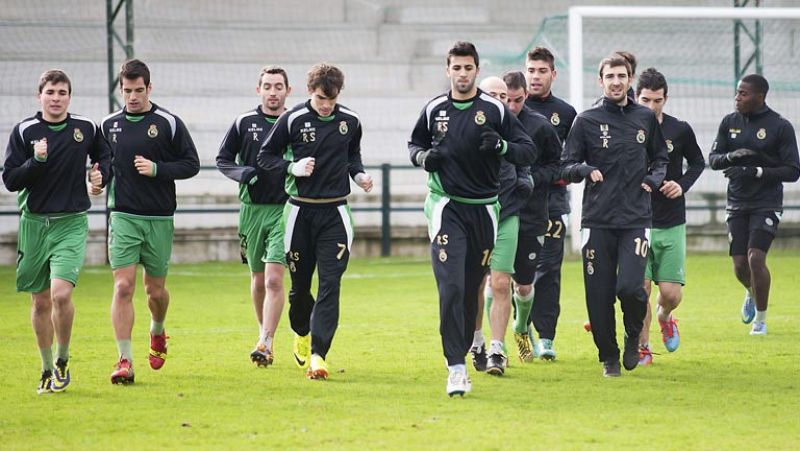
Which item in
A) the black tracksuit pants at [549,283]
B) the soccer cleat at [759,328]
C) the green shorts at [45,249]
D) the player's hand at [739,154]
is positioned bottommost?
the soccer cleat at [759,328]

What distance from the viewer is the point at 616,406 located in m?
7.91

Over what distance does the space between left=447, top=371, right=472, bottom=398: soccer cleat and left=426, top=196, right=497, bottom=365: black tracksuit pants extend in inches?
2.9

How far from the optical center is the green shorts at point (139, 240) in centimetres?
902

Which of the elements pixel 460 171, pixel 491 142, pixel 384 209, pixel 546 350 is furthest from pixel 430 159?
pixel 384 209

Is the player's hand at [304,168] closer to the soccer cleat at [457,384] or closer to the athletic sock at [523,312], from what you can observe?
the soccer cleat at [457,384]

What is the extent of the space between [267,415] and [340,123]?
2.44 meters

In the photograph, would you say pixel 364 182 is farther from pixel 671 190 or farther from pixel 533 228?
pixel 671 190

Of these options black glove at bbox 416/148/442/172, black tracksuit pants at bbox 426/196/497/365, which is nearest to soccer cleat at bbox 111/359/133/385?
black tracksuit pants at bbox 426/196/497/365

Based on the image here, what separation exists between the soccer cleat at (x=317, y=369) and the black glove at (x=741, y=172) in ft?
14.9

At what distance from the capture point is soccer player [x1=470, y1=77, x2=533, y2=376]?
9.34 metres

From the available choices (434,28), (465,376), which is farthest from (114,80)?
(465,376)

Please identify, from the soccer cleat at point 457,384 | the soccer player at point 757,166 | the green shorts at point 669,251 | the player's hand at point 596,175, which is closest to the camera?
the soccer cleat at point 457,384

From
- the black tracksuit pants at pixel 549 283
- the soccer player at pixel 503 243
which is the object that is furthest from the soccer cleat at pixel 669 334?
the soccer player at pixel 503 243

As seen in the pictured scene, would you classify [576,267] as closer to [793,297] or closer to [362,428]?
[793,297]
